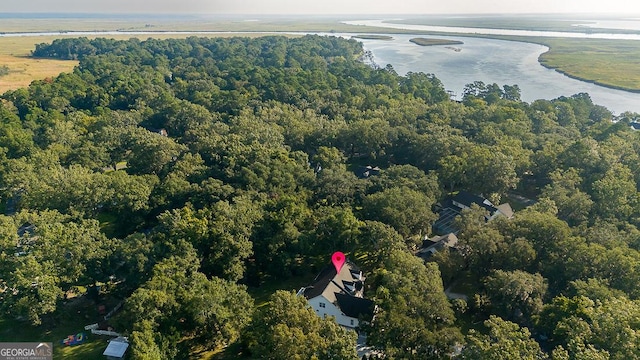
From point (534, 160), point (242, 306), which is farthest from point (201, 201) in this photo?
point (534, 160)

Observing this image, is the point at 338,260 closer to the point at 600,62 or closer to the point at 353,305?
the point at 353,305

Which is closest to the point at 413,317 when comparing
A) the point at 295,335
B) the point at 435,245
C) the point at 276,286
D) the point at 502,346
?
the point at 502,346

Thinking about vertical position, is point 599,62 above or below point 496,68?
above

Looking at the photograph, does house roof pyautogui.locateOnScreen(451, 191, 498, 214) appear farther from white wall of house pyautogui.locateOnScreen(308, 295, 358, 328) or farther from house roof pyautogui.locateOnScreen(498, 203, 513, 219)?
white wall of house pyautogui.locateOnScreen(308, 295, 358, 328)

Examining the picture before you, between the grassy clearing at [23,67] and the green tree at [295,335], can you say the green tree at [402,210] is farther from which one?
the grassy clearing at [23,67]

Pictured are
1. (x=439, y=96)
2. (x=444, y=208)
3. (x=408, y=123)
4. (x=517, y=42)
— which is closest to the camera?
(x=444, y=208)

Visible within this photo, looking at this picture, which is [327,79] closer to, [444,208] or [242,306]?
[444,208]
